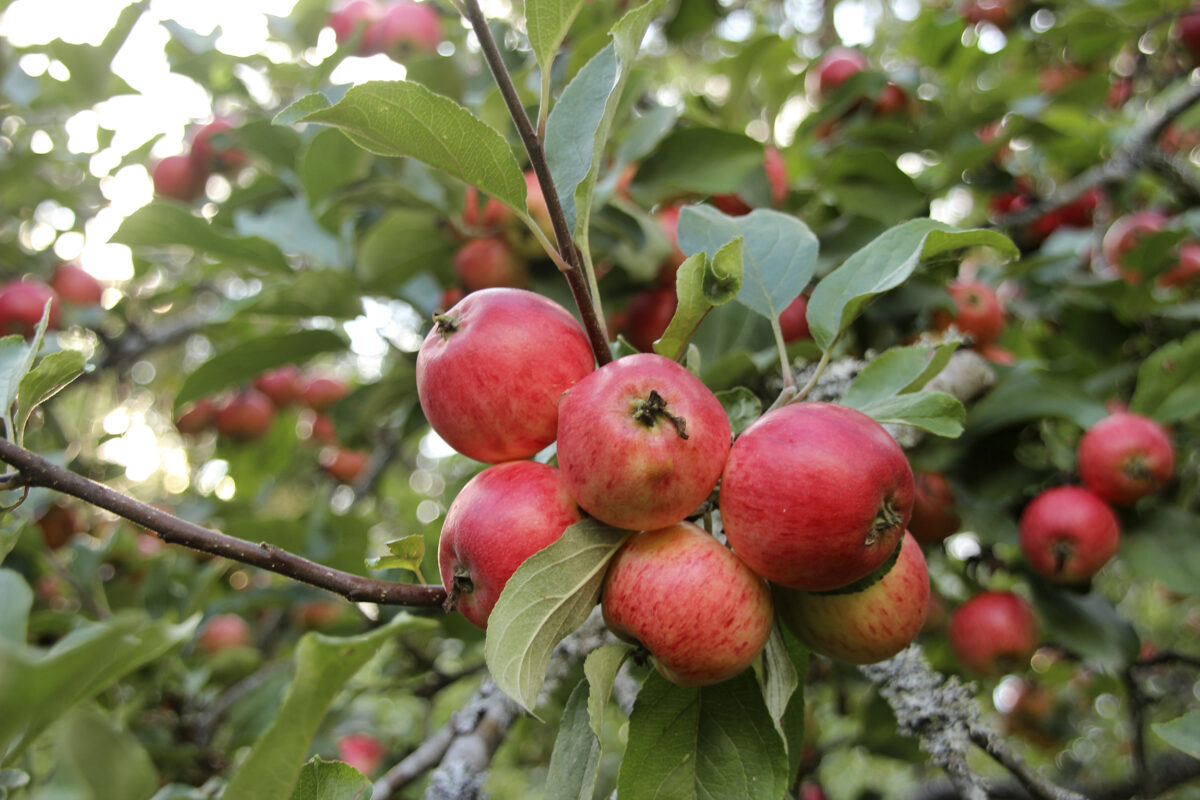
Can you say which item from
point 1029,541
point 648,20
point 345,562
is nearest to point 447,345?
point 648,20

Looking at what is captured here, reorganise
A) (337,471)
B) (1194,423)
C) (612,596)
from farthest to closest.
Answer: (337,471), (1194,423), (612,596)

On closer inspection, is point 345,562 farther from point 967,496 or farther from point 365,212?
point 967,496

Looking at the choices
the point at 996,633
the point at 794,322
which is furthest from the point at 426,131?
the point at 996,633

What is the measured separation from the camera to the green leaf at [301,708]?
24.6 inches

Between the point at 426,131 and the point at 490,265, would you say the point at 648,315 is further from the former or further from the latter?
the point at 426,131

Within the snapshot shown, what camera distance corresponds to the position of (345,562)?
1.83 m

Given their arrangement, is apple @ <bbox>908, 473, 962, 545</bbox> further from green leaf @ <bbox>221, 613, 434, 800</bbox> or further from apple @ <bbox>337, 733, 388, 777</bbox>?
apple @ <bbox>337, 733, 388, 777</bbox>

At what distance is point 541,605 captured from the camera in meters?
0.83

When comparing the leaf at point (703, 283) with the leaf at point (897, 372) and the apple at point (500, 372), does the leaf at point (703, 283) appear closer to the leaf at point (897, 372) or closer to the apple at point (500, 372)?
the apple at point (500, 372)

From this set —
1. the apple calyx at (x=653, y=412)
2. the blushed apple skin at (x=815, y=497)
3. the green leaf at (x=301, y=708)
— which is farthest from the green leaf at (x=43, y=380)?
the blushed apple skin at (x=815, y=497)

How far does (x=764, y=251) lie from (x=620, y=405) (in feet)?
1.48

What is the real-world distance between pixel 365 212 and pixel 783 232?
1211 millimetres

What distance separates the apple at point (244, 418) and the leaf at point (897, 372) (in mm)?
2556

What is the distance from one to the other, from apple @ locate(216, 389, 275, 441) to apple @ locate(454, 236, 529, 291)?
1.77 m
